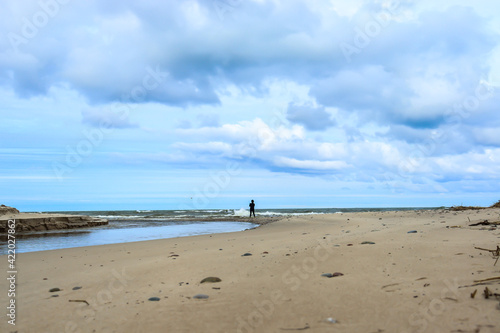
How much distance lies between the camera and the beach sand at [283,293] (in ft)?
11.1

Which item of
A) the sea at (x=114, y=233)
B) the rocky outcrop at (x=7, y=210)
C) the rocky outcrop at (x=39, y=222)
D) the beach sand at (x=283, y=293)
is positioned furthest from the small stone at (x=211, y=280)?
the rocky outcrop at (x=7, y=210)

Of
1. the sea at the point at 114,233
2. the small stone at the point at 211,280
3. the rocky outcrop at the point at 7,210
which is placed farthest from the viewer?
the rocky outcrop at the point at 7,210

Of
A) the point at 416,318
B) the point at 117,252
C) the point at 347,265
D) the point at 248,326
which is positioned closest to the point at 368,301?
the point at 416,318

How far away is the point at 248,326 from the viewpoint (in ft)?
11.3

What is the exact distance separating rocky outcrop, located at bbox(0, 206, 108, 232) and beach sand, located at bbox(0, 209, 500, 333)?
15.7 m

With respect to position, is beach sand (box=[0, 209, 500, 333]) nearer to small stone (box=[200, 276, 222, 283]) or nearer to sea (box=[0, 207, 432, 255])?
small stone (box=[200, 276, 222, 283])

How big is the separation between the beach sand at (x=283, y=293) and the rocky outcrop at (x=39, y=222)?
51.5ft

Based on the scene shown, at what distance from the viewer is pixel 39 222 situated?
2100 cm

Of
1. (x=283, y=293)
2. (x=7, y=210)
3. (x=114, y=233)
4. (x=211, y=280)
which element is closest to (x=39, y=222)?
(x=7, y=210)

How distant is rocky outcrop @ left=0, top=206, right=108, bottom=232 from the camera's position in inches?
789

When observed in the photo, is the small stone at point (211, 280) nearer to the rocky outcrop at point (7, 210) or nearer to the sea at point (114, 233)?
the sea at point (114, 233)

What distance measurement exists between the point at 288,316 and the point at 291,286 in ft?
3.34

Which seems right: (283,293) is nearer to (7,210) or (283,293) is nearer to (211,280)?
(211,280)

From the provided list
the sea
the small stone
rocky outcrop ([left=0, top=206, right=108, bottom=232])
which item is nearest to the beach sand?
the small stone
